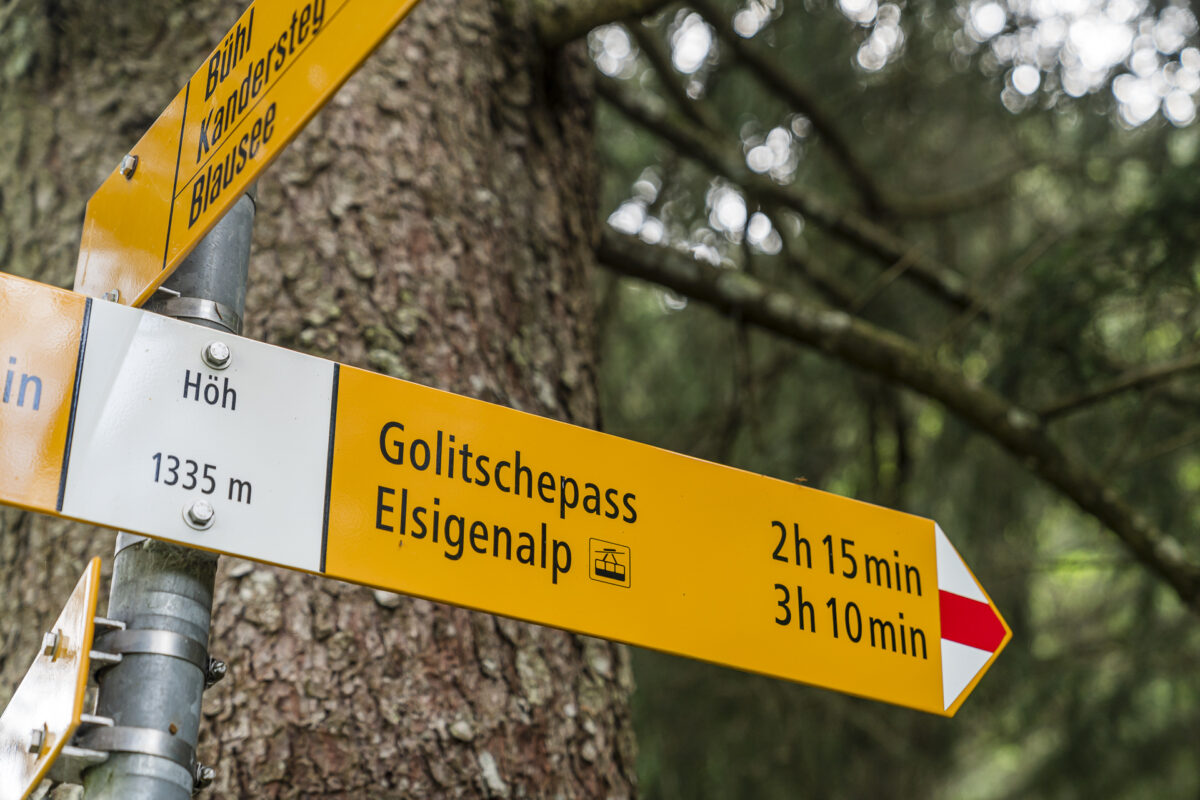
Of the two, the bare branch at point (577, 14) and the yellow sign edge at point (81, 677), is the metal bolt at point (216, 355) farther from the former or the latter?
the bare branch at point (577, 14)

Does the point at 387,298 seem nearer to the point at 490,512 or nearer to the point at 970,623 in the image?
the point at 490,512

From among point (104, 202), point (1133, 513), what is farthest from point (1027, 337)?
point (104, 202)

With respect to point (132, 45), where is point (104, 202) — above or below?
below

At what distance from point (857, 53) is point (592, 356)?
2566 mm

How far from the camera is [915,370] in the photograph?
280 centimetres

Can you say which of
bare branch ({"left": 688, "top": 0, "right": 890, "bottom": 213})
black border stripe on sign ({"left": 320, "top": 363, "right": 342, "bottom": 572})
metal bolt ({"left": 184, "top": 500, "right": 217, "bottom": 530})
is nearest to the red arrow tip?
→ black border stripe on sign ({"left": 320, "top": 363, "right": 342, "bottom": 572})

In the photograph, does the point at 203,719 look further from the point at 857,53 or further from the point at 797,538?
the point at 857,53

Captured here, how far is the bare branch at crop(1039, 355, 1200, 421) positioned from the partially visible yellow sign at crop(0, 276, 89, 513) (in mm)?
2329

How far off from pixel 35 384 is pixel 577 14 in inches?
62.7

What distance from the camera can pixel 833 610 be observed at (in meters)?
1.42

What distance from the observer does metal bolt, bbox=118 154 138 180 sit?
4.13 ft

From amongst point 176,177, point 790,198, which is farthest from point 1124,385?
point 176,177

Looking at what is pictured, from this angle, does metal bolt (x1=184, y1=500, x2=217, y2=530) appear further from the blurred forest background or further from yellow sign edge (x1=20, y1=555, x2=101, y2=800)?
the blurred forest background

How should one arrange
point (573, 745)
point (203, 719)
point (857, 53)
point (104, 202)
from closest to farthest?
point (104, 202) → point (203, 719) → point (573, 745) → point (857, 53)
